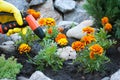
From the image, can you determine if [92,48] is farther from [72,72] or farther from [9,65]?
[9,65]

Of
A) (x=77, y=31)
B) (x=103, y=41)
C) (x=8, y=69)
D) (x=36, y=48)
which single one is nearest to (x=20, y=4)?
(x=77, y=31)

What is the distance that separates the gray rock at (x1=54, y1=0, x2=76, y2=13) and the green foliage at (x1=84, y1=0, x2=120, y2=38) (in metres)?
2.22

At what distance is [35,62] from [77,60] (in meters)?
0.45

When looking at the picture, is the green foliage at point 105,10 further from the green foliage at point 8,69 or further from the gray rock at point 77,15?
the gray rock at point 77,15

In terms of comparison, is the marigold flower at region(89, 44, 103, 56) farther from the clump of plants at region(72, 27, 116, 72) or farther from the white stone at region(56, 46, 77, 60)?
the white stone at region(56, 46, 77, 60)

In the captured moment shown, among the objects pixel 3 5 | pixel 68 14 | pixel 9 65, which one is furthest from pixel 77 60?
pixel 68 14

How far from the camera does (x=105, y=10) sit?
15.6 ft

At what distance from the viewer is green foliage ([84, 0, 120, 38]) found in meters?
4.64

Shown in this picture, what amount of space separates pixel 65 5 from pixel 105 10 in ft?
8.02

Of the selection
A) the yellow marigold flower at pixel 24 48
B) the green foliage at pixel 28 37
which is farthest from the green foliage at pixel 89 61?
the green foliage at pixel 28 37

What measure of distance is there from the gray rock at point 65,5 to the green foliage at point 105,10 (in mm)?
2216

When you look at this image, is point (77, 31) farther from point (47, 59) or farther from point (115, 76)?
point (115, 76)

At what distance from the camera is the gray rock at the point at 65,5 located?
712 cm

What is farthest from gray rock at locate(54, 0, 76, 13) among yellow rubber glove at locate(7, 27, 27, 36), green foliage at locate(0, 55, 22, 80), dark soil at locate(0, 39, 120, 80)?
green foliage at locate(0, 55, 22, 80)
